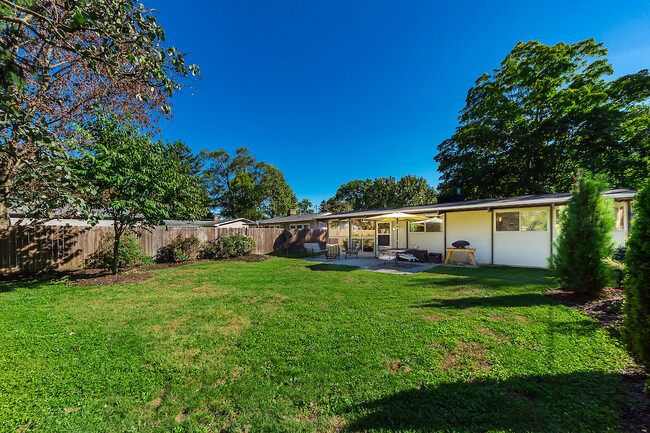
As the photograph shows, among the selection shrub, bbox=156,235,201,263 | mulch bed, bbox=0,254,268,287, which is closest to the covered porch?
shrub, bbox=156,235,201,263

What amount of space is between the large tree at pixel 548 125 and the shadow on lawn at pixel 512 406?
68.8 ft

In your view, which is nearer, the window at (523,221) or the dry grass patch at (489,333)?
the dry grass patch at (489,333)

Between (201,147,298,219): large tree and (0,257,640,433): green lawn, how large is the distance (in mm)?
29694

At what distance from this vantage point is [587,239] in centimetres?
497

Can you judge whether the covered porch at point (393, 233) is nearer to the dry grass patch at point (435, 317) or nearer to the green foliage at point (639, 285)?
the dry grass patch at point (435, 317)

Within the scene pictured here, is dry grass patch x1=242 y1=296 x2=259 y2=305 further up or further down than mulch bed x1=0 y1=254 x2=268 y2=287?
further up

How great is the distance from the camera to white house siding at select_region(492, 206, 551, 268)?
904cm

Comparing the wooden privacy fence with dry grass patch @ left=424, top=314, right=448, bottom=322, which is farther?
the wooden privacy fence

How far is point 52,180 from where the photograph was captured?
11.2ft

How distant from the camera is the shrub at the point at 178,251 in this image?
1105 cm

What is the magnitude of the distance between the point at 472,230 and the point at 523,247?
1907mm

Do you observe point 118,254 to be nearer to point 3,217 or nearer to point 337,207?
point 3,217

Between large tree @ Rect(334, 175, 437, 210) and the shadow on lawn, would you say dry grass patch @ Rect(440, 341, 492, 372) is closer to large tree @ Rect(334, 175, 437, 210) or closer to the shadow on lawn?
the shadow on lawn

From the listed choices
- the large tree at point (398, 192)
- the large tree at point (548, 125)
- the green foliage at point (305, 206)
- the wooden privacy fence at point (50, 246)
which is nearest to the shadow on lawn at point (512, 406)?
the wooden privacy fence at point (50, 246)
